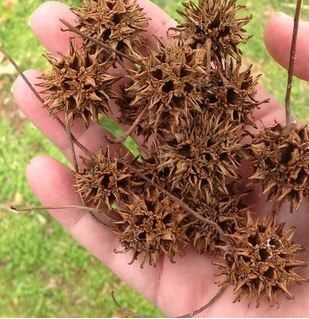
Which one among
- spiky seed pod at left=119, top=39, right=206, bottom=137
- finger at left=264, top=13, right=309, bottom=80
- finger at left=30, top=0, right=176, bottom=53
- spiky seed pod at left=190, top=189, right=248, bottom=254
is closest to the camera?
spiky seed pod at left=119, top=39, right=206, bottom=137

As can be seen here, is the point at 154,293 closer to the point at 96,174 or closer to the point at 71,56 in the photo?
the point at 96,174

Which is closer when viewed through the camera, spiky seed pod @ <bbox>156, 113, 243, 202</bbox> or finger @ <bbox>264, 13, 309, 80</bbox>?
spiky seed pod @ <bbox>156, 113, 243, 202</bbox>

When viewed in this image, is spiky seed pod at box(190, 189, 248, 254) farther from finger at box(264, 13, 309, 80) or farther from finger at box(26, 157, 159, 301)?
finger at box(264, 13, 309, 80)

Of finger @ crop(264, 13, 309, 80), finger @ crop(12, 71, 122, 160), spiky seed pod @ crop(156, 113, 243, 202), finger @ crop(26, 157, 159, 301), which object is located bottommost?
finger @ crop(26, 157, 159, 301)

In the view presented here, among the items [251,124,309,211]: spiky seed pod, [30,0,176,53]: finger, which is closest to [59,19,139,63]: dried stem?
[30,0,176,53]: finger

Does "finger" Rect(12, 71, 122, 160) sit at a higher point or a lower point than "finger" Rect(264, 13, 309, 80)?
lower

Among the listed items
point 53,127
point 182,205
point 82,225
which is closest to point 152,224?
point 182,205

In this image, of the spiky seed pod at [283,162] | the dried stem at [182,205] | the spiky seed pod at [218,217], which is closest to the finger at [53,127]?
the dried stem at [182,205]

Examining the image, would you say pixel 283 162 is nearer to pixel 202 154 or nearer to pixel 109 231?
pixel 202 154
